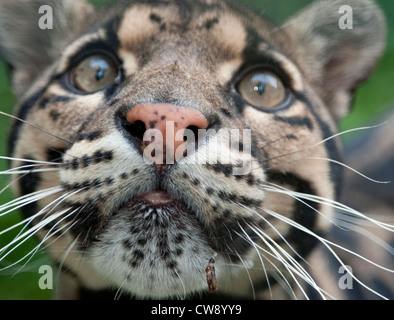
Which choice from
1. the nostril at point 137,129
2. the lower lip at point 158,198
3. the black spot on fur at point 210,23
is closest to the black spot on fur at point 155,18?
the black spot on fur at point 210,23

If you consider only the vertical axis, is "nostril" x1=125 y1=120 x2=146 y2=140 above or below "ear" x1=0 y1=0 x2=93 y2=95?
below

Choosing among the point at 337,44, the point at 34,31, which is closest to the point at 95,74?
the point at 34,31

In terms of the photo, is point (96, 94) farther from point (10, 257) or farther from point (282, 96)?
point (10, 257)

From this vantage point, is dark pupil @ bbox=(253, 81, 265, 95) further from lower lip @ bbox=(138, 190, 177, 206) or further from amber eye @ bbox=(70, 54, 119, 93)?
lower lip @ bbox=(138, 190, 177, 206)

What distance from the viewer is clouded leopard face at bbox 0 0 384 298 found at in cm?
171

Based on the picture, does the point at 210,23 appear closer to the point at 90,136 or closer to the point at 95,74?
the point at 95,74

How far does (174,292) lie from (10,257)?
111 cm

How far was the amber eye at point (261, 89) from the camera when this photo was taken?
211 cm

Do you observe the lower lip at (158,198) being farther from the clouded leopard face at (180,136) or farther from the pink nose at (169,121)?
the pink nose at (169,121)

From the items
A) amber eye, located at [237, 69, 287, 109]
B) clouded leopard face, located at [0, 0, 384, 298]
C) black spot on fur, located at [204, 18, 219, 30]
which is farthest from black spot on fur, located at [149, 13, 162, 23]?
amber eye, located at [237, 69, 287, 109]

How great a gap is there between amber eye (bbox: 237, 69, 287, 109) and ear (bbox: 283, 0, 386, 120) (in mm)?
416

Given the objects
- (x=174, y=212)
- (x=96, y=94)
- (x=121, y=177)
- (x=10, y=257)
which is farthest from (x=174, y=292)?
(x=10, y=257)

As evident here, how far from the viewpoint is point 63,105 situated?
6.86ft

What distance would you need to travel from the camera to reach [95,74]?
7.00 ft
